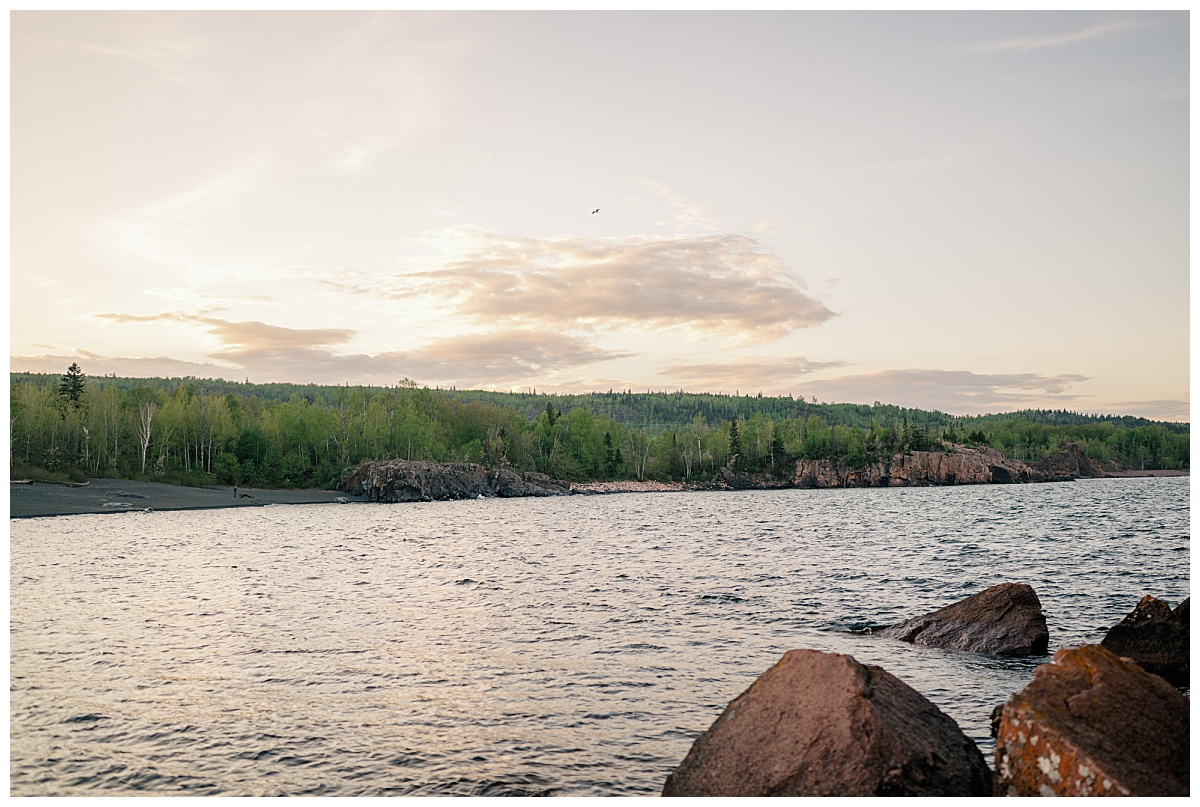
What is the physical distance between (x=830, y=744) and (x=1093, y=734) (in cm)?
278

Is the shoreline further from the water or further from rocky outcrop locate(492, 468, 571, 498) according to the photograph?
the water

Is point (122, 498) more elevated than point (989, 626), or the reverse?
point (989, 626)

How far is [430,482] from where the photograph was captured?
13912 centimetres

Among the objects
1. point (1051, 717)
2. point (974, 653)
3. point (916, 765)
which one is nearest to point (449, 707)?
point (916, 765)

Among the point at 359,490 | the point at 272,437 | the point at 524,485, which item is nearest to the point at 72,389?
the point at 272,437

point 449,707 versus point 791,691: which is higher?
point 791,691

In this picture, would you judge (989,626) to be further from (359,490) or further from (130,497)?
(359,490)

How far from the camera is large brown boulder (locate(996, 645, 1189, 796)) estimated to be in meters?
8.11

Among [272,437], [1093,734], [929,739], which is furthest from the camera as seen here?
[272,437]

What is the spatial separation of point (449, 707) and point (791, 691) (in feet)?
23.8

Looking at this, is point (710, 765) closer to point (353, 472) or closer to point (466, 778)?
point (466, 778)

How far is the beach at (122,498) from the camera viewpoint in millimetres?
79000

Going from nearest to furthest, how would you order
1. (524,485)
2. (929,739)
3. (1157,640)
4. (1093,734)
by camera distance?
1. (1093,734)
2. (929,739)
3. (1157,640)
4. (524,485)

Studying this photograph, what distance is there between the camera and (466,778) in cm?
1147
